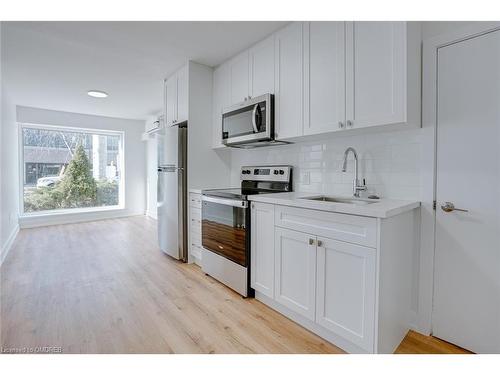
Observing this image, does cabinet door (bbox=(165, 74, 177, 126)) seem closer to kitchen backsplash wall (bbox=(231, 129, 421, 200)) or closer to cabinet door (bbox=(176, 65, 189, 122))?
cabinet door (bbox=(176, 65, 189, 122))

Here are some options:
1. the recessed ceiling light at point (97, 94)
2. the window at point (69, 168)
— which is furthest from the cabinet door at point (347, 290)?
the window at point (69, 168)

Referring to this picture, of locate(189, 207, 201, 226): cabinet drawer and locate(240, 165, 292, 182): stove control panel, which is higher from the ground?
locate(240, 165, 292, 182): stove control panel

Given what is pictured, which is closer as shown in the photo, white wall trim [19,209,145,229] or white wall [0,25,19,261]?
white wall [0,25,19,261]

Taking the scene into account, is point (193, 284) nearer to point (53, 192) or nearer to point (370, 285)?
point (370, 285)

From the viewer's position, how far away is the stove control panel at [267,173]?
2.56 meters

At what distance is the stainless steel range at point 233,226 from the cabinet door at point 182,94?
996mm

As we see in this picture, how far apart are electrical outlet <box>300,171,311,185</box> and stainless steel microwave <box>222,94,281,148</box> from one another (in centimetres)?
41

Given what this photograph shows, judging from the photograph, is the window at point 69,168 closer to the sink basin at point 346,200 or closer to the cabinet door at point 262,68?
the cabinet door at point 262,68

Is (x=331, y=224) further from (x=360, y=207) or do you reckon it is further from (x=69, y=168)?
(x=69, y=168)

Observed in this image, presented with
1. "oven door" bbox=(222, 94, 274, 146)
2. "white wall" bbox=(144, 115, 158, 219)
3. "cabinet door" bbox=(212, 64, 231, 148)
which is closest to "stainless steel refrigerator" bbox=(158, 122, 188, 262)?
"cabinet door" bbox=(212, 64, 231, 148)

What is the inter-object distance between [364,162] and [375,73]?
660 millimetres

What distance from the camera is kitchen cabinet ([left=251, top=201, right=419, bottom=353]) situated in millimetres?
1382
